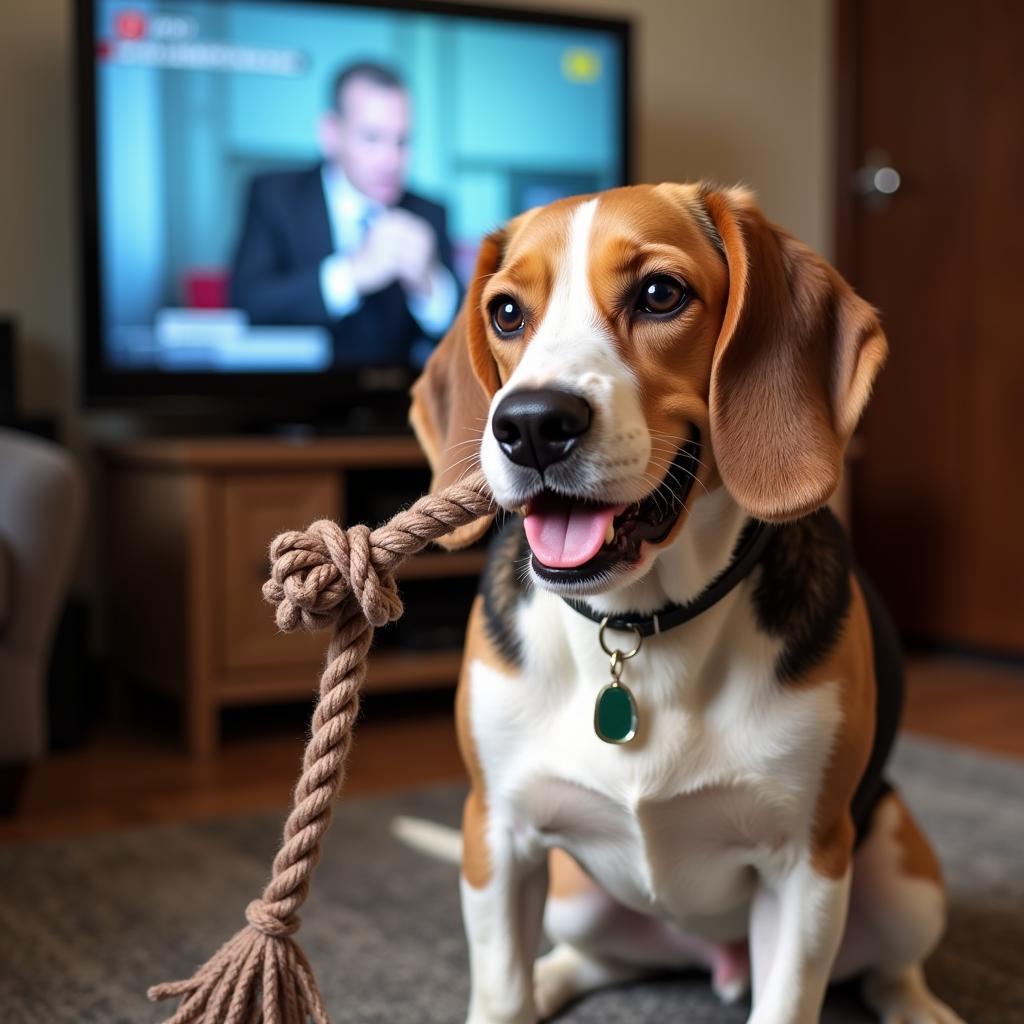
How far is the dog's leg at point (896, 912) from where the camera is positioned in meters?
1.31

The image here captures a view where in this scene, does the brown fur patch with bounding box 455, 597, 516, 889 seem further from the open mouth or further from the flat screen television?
the flat screen television

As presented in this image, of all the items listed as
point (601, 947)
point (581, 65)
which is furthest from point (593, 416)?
point (581, 65)

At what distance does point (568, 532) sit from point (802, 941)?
417 mm

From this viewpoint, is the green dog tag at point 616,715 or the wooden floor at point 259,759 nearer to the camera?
the green dog tag at point 616,715

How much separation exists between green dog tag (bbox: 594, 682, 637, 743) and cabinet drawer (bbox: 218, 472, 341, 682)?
1.70 m

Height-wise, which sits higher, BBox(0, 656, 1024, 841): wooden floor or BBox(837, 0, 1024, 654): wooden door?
BBox(837, 0, 1024, 654): wooden door

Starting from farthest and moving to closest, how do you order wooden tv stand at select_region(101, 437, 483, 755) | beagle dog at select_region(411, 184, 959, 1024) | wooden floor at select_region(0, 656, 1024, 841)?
wooden tv stand at select_region(101, 437, 483, 755) → wooden floor at select_region(0, 656, 1024, 841) → beagle dog at select_region(411, 184, 959, 1024)

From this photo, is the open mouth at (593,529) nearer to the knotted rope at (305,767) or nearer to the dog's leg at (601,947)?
the knotted rope at (305,767)

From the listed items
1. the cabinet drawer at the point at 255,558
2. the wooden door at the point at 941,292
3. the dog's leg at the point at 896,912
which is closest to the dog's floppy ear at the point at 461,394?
the dog's leg at the point at 896,912

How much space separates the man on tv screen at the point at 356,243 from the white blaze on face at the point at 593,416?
210cm

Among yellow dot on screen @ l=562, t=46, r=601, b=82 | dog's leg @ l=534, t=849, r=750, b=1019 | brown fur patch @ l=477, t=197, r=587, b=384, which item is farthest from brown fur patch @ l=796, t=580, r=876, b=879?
yellow dot on screen @ l=562, t=46, r=601, b=82

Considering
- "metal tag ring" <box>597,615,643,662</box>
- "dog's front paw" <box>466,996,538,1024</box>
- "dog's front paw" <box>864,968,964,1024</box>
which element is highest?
"metal tag ring" <box>597,615,643,662</box>

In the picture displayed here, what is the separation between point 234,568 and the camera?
2744mm

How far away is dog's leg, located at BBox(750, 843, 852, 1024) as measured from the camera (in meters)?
1.12
